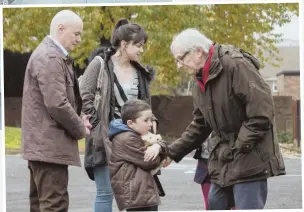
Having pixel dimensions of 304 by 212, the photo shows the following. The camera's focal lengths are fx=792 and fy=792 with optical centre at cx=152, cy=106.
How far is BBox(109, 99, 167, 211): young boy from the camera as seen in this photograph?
4246 millimetres

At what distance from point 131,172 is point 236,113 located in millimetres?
679

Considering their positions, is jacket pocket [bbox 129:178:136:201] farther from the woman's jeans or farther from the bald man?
the woman's jeans

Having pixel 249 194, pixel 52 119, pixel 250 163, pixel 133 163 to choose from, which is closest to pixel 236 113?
pixel 250 163

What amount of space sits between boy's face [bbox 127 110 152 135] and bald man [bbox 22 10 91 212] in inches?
10.3

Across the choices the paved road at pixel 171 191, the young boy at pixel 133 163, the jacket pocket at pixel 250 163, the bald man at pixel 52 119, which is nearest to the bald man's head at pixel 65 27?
the bald man at pixel 52 119

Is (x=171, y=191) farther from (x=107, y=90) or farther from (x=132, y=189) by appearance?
(x=132, y=189)

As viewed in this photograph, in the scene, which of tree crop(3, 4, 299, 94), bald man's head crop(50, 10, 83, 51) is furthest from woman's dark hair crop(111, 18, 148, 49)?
tree crop(3, 4, 299, 94)

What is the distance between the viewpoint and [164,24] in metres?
8.77

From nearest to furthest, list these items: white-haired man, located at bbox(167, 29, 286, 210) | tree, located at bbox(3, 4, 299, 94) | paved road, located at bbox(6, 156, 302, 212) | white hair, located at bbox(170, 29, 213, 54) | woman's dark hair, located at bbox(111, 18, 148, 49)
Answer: white-haired man, located at bbox(167, 29, 286, 210) → white hair, located at bbox(170, 29, 213, 54) → woman's dark hair, located at bbox(111, 18, 148, 49) → paved road, located at bbox(6, 156, 302, 212) → tree, located at bbox(3, 4, 299, 94)

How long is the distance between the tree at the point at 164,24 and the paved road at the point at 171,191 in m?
1.33

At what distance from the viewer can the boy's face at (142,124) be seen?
4.29 meters

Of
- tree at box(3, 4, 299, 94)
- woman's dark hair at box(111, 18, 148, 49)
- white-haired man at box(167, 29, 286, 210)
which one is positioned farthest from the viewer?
tree at box(3, 4, 299, 94)

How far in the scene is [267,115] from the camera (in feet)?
12.8

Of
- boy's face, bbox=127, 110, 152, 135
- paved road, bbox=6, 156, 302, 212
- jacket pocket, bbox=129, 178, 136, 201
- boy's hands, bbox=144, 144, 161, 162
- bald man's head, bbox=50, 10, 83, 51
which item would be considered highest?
bald man's head, bbox=50, 10, 83, 51
